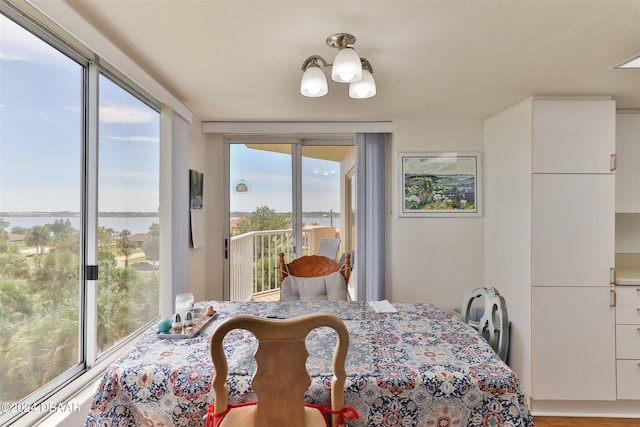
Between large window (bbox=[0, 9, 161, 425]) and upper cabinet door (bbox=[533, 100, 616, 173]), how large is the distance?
3004 mm

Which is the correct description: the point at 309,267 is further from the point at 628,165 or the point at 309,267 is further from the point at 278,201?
the point at 628,165

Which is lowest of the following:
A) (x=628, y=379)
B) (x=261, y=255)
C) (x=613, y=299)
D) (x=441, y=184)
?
(x=628, y=379)

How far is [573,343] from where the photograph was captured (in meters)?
2.57

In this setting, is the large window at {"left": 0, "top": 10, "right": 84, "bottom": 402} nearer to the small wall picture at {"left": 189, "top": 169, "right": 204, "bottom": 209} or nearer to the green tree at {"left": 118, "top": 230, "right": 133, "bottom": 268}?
the green tree at {"left": 118, "top": 230, "right": 133, "bottom": 268}

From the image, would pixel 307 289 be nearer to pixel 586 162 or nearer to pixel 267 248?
pixel 267 248

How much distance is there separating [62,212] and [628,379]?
3.96 metres

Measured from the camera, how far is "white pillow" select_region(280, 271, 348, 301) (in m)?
2.67

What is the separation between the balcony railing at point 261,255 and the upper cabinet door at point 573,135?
7.30ft

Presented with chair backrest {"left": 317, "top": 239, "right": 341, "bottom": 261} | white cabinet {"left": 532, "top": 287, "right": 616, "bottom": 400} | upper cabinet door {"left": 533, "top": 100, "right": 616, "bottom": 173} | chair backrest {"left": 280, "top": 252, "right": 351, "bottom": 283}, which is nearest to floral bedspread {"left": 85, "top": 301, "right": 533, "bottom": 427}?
chair backrest {"left": 280, "top": 252, "right": 351, "bottom": 283}

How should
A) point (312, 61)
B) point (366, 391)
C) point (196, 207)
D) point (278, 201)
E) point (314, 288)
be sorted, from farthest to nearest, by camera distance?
point (278, 201), point (196, 207), point (314, 288), point (312, 61), point (366, 391)

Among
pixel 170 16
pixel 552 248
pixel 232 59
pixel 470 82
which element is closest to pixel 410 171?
pixel 470 82

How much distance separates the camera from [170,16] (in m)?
1.51

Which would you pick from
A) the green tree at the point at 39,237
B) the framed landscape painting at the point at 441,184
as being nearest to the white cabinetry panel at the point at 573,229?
the framed landscape painting at the point at 441,184

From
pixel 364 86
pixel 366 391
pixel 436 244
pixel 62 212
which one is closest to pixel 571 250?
pixel 436 244
